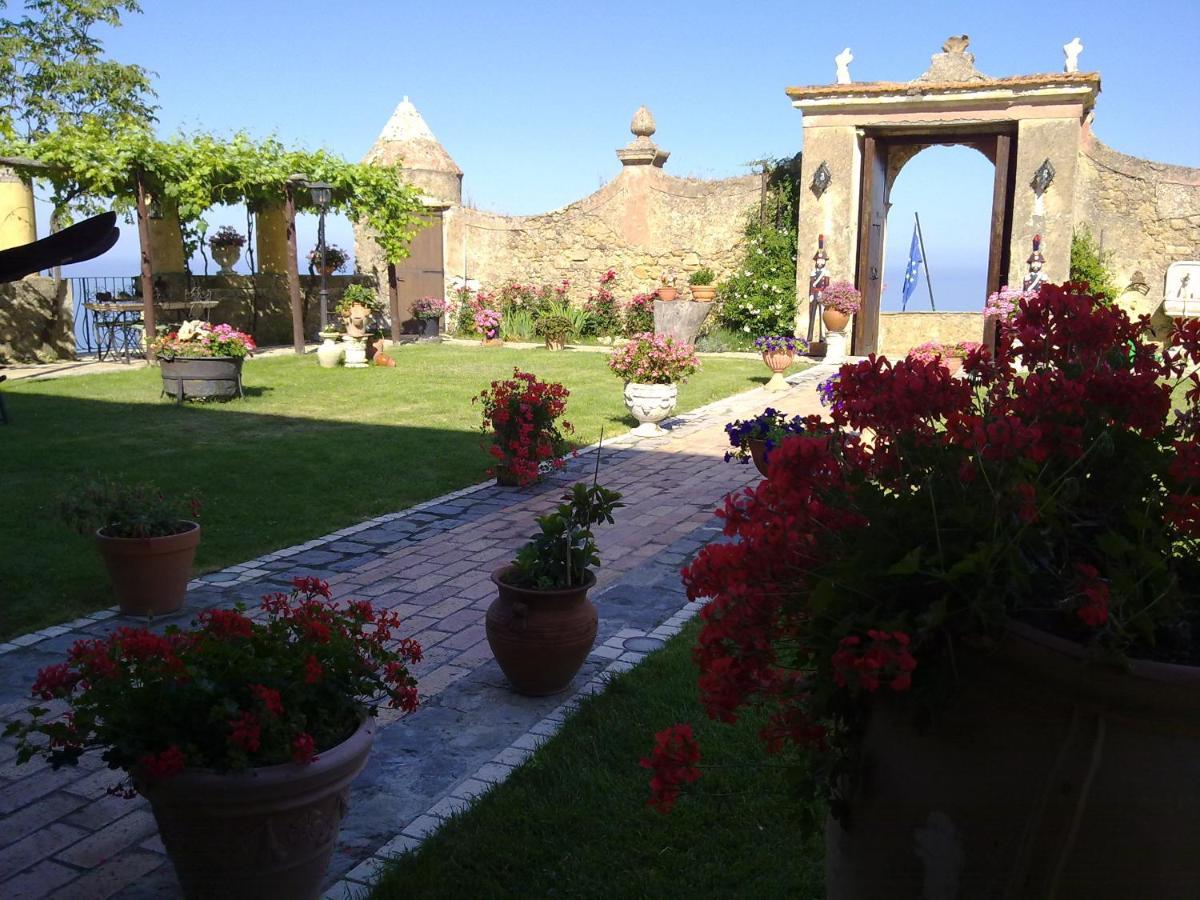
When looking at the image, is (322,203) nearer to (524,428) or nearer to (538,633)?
(524,428)

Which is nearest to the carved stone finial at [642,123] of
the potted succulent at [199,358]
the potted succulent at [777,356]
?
the potted succulent at [777,356]

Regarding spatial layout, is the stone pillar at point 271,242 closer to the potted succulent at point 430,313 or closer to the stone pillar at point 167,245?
the stone pillar at point 167,245

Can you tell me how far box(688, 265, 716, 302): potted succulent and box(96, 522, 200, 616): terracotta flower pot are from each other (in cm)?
1331

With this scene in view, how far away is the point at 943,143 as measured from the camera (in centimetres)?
1634

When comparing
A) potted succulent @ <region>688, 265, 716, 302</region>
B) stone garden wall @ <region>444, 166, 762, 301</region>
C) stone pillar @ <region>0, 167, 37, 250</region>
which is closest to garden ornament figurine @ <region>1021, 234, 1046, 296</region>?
stone garden wall @ <region>444, 166, 762, 301</region>

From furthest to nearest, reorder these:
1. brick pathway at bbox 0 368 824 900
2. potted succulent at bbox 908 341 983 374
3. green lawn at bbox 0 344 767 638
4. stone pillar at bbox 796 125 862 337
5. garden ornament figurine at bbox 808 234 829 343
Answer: garden ornament figurine at bbox 808 234 829 343 → stone pillar at bbox 796 125 862 337 → green lawn at bbox 0 344 767 638 → brick pathway at bbox 0 368 824 900 → potted succulent at bbox 908 341 983 374

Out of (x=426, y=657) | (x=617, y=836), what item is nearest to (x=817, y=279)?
(x=426, y=657)

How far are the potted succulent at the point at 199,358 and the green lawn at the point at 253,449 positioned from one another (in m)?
0.24

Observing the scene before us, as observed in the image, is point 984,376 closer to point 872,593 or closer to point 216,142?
point 872,593

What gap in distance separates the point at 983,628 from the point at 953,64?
15.8 m

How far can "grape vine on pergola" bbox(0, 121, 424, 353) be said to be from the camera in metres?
13.4

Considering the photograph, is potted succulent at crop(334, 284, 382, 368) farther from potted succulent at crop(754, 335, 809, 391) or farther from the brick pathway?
the brick pathway

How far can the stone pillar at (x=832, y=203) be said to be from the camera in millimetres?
15711

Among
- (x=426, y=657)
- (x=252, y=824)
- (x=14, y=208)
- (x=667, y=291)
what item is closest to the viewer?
(x=252, y=824)
